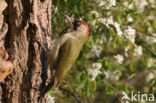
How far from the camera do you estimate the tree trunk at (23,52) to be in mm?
3400

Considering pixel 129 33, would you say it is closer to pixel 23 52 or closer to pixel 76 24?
pixel 76 24

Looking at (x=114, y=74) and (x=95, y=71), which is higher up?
(x=95, y=71)

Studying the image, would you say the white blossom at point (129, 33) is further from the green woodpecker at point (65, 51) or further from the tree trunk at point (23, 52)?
the tree trunk at point (23, 52)

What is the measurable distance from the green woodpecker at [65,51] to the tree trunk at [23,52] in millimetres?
192

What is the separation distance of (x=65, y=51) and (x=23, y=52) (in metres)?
0.66

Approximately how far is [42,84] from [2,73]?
57 cm

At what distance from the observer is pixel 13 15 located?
11.3 ft

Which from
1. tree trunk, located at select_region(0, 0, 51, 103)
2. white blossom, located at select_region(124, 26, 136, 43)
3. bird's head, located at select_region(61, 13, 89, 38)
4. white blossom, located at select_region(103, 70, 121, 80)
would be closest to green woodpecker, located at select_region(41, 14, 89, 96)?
bird's head, located at select_region(61, 13, 89, 38)

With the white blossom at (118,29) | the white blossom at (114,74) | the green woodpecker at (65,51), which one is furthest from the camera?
the white blossom at (114,74)

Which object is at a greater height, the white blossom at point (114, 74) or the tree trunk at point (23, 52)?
the tree trunk at point (23, 52)

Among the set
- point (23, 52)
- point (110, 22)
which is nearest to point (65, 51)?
point (23, 52)

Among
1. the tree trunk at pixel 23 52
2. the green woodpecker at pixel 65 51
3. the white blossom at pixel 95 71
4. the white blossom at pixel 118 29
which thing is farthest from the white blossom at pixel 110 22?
the tree trunk at pixel 23 52

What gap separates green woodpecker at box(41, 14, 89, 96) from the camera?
372cm

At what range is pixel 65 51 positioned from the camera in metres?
3.89
